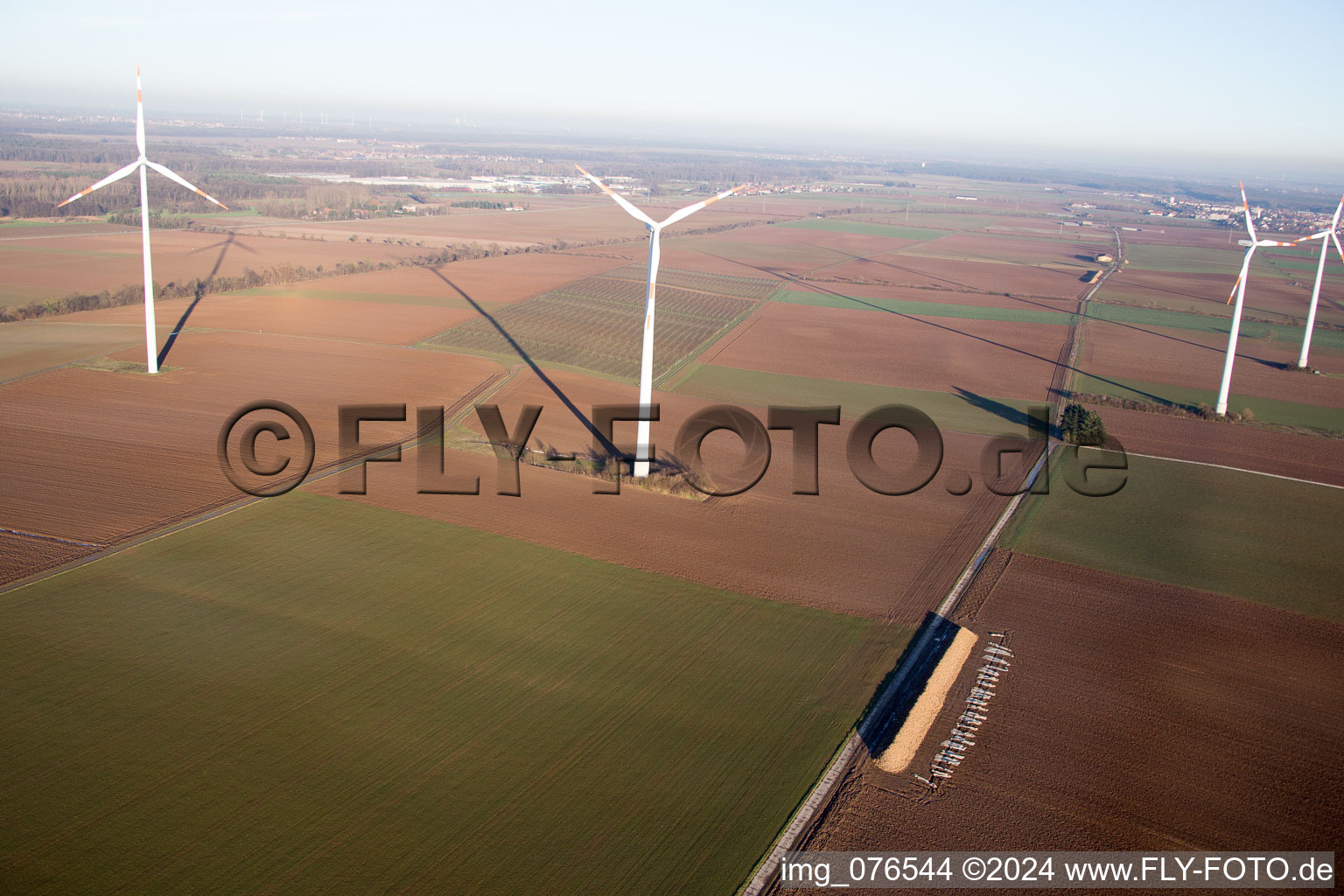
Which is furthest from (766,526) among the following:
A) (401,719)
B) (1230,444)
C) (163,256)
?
(163,256)

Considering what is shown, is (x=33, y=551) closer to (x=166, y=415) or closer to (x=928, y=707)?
(x=166, y=415)

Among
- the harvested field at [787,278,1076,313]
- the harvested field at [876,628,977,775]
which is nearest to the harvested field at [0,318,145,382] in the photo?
the harvested field at [876,628,977,775]

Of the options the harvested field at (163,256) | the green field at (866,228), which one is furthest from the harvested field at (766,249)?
the harvested field at (163,256)

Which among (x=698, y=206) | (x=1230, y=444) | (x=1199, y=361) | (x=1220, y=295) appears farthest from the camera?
(x=1220, y=295)

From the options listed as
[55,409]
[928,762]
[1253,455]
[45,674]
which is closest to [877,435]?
[1253,455]

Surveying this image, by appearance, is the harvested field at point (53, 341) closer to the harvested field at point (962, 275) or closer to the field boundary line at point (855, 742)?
the field boundary line at point (855, 742)

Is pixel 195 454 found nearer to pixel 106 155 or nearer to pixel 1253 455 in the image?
pixel 1253 455
